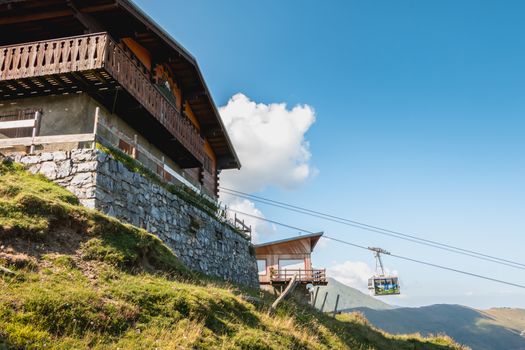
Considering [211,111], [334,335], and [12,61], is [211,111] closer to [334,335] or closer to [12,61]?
[12,61]

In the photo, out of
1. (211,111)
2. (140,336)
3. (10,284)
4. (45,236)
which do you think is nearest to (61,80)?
(45,236)

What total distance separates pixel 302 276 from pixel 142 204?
20756mm

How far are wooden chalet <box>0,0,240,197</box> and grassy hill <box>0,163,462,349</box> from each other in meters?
2.99

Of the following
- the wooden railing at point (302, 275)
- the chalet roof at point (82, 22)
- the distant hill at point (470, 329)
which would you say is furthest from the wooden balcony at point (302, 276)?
the distant hill at point (470, 329)

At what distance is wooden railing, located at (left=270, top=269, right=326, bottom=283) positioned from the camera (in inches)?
1245

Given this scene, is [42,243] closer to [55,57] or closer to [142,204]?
[142,204]

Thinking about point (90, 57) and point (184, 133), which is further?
point (184, 133)

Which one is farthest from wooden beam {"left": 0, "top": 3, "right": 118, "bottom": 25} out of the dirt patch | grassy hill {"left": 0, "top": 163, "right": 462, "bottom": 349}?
the dirt patch

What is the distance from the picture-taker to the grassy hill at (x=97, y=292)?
694 cm

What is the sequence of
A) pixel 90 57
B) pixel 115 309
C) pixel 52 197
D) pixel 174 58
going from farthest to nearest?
pixel 174 58
pixel 90 57
pixel 52 197
pixel 115 309

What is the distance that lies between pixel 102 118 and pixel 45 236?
6909mm

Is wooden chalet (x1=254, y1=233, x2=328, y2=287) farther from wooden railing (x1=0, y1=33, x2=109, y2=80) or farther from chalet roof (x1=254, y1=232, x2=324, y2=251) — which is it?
wooden railing (x1=0, y1=33, x2=109, y2=80)

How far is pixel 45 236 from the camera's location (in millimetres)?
9266

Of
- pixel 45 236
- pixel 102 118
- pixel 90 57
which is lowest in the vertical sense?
pixel 45 236
